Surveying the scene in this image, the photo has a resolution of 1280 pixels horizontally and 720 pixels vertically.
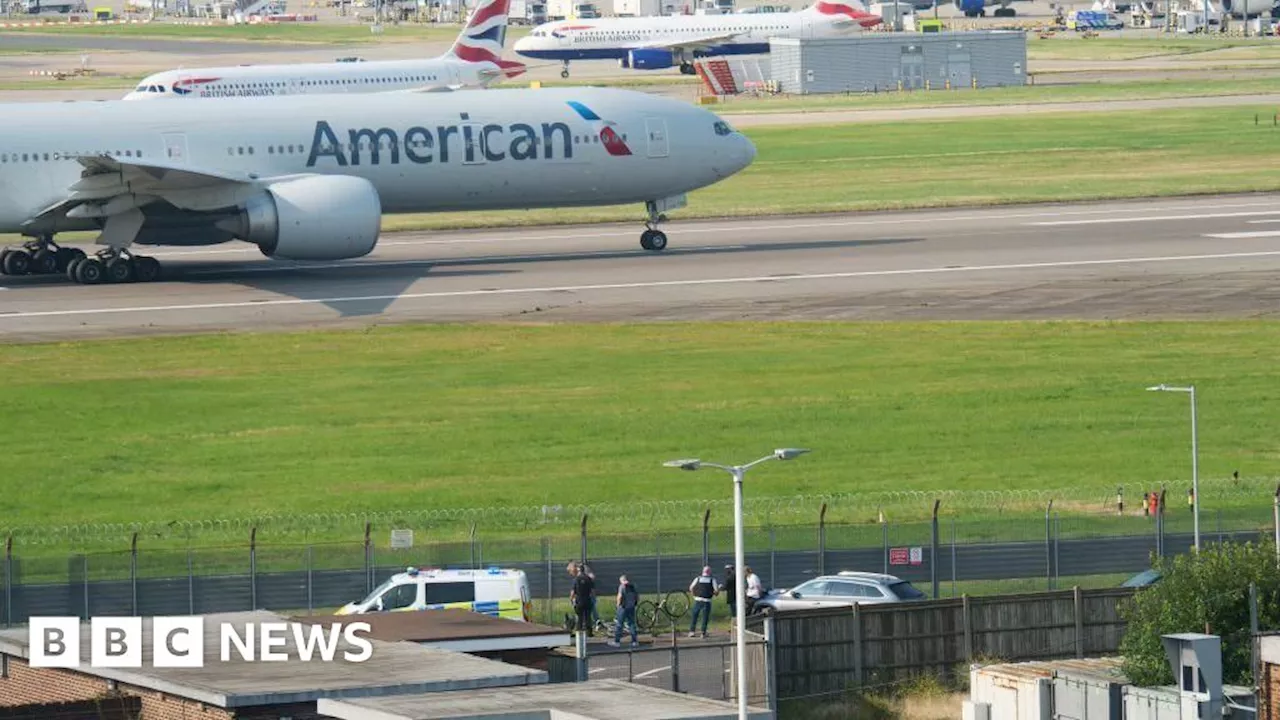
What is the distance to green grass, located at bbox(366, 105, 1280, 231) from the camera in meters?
101

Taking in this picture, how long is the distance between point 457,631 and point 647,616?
29.8 feet

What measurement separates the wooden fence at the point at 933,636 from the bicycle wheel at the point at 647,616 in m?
4.81

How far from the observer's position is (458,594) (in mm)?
40562

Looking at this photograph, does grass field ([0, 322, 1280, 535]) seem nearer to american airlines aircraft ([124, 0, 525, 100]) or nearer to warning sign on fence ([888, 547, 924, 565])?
warning sign on fence ([888, 547, 924, 565])

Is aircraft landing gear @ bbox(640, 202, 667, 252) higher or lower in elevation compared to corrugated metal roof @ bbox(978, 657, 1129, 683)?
higher

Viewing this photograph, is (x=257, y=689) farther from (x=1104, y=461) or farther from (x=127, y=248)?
(x=127, y=248)

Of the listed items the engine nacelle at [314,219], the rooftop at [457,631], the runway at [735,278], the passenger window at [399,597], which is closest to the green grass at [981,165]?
the runway at [735,278]

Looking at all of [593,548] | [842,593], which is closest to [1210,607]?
[842,593]

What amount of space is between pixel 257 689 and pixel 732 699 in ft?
34.7

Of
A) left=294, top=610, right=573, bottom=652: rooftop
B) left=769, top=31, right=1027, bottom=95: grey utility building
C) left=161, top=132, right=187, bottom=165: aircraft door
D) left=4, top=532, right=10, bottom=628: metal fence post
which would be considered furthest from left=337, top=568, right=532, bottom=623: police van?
left=769, top=31, right=1027, bottom=95: grey utility building

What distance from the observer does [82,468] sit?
5262 cm

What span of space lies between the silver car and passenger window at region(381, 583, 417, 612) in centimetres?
609

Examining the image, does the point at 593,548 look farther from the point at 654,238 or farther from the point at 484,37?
the point at 484,37

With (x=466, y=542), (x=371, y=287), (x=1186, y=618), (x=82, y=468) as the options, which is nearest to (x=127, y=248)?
(x=371, y=287)
